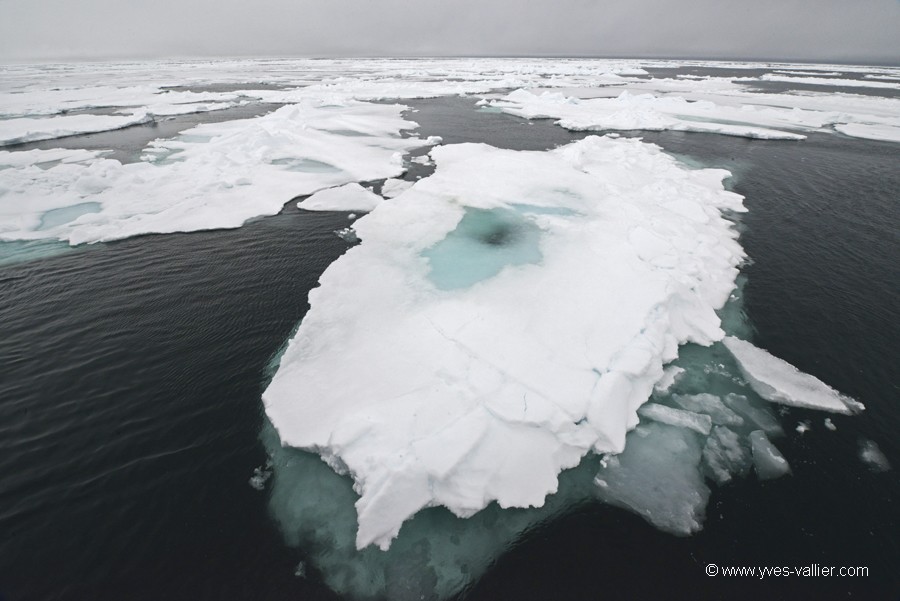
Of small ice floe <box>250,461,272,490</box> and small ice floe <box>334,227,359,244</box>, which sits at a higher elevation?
small ice floe <box>334,227,359,244</box>

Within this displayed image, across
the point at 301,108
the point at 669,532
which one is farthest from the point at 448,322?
the point at 301,108

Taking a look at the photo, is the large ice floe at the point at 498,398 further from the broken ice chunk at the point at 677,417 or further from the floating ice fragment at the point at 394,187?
the floating ice fragment at the point at 394,187

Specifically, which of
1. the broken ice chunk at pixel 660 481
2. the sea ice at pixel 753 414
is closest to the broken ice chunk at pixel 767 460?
the sea ice at pixel 753 414

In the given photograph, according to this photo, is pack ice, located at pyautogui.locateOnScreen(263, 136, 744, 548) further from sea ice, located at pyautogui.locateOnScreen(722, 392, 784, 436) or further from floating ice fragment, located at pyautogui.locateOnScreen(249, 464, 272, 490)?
sea ice, located at pyautogui.locateOnScreen(722, 392, 784, 436)

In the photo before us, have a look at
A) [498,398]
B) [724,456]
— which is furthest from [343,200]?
[724,456]

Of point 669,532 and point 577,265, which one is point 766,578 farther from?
point 577,265

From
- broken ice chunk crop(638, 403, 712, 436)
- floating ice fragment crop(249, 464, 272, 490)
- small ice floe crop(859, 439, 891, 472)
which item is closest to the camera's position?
floating ice fragment crop(249, 464, 272, 490)

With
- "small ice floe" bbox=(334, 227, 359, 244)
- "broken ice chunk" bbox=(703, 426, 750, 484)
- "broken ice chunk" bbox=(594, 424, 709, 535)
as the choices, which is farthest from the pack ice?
"broken ice chunk" bbox=(703, 426, 750, 484)
